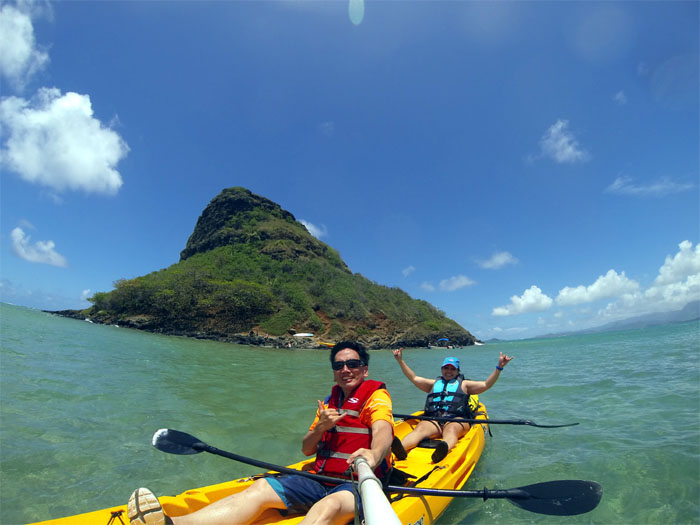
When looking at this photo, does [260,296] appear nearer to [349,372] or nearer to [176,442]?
[176,442]

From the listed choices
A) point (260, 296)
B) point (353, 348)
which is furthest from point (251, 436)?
point (260, 296)

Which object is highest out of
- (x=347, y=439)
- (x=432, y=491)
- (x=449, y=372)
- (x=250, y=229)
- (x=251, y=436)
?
(x=250, y=229)

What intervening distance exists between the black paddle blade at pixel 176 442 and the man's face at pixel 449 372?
4225 millimetres

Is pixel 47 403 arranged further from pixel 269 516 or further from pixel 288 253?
pixel 288 253

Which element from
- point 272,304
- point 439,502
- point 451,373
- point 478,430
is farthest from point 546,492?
point 272,304

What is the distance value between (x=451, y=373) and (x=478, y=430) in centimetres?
99

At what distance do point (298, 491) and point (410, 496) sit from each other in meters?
1.11

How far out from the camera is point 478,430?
5.57 metres

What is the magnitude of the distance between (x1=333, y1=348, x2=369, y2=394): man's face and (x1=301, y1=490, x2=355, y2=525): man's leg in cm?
82

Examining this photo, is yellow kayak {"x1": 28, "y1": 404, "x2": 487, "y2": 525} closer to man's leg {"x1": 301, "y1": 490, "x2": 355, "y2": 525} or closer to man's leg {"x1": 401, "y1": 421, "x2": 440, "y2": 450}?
man's leg {"x1": 401, "y1": 421, "x2": 440, "y2": 450}

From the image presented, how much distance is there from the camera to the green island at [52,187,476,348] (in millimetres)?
40125

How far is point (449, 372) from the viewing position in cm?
610

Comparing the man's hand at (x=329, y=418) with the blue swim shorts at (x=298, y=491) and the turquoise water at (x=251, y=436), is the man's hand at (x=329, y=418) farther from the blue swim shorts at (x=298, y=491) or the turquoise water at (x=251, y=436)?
the turquoise water at (x=251, y=436)

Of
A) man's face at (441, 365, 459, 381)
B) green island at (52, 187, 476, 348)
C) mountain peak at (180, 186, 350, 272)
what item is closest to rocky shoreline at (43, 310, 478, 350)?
green island at (52, 187, 476, 348)
